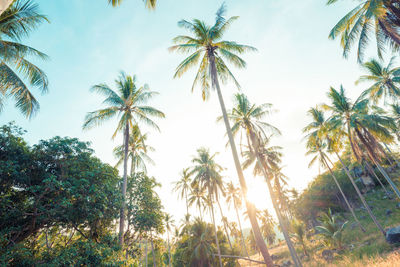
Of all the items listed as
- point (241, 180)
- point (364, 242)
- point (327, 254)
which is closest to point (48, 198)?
point (241, 180)

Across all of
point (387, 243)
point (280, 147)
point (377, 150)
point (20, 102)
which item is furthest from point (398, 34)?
point (20, 102)

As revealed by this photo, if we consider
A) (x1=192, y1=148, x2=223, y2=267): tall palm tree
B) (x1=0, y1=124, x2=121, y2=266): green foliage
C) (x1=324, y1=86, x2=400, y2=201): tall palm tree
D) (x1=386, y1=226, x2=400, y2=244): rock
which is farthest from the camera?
(x1=192, y1=148, x2=223, y2=267): tall palm tree

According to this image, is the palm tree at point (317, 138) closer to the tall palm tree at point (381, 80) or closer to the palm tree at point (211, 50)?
the tall palm tree at point (381, 80)

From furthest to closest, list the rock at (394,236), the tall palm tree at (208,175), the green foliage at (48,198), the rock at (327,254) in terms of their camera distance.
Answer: the tall palm tree at (208,175), the rock at (327,254), the rock at (394,236), the green foliage at (48,198)

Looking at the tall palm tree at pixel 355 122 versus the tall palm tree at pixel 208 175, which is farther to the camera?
the tall palm tree at pixel 208 175

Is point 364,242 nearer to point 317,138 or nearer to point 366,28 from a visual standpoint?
point 317,138

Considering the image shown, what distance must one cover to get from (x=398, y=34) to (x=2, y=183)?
21896 millimetres

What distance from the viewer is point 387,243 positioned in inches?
576

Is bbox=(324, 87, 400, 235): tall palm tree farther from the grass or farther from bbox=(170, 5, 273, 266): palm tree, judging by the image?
bbox=(170, 5, 273, 266): palm tree

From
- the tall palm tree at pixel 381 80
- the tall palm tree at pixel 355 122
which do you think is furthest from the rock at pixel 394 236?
the tall palm tree at pixel 381 80

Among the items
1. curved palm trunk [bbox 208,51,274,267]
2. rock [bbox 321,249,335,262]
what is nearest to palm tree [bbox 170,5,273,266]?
curved palm trunk [bbox 208,51,274,267]

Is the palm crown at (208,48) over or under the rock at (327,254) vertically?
over

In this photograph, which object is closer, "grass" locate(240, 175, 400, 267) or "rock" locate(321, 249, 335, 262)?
"grass" locate(240, 175, 400, 267)

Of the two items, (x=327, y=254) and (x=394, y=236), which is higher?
(x=394, y=236)
